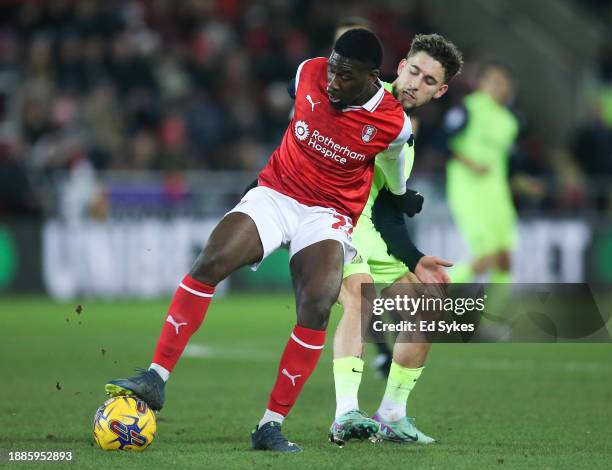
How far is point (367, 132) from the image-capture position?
614 cm

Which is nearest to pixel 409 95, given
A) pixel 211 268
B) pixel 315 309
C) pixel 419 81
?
pixel 419 81

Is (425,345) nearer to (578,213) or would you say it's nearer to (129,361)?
(129,361)

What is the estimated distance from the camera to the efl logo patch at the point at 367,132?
614 centimetres

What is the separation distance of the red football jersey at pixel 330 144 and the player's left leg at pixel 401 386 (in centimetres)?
74

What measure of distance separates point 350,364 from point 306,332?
18.4 inches

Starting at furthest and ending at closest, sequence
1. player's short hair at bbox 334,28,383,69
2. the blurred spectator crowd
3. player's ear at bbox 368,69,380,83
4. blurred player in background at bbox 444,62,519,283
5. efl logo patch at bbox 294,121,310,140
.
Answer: the blurred spectator crowd
blurred player in background at bbox 444,62,519,283
efl logo patch at bbox 294,121,310,140
player's ear at bbox 368,69,380,83
player's short hair at bbox 334,28,383,69

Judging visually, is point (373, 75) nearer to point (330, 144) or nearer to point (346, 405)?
point (330, 144)

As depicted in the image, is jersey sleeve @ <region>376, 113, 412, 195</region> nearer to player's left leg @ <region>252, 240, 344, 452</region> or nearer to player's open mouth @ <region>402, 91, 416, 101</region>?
player's open mouth @ <region>402, 91, 416, 101</region>

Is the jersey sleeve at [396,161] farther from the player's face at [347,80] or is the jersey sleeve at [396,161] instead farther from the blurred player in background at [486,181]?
the blurred player in background at [486,181]

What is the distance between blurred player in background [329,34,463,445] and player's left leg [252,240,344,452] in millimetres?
348

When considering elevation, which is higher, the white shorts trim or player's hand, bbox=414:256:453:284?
the white shorts trim

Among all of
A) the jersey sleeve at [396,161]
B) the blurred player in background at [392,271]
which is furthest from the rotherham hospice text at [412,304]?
the jersey sleeve at [396,161]

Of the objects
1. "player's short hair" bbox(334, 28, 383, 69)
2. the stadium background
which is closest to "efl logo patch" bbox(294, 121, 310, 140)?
"player's short hair" bbox(334, 28, 383, 69)

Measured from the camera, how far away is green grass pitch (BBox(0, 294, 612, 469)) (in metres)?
5.77
